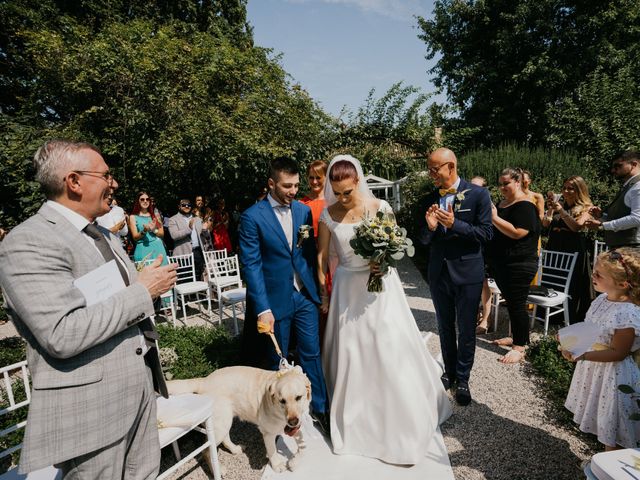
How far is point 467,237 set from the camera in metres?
3.59

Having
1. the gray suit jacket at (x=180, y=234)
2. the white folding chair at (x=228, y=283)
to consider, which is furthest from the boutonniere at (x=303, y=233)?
the gray suit jacket at (x=180, y=234)

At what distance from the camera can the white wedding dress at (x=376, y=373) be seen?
120 inches

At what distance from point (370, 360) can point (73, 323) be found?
234 cm

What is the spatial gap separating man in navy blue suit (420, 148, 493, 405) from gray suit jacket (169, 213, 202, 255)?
20.3 feet

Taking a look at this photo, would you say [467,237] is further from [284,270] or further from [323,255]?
[284,270]

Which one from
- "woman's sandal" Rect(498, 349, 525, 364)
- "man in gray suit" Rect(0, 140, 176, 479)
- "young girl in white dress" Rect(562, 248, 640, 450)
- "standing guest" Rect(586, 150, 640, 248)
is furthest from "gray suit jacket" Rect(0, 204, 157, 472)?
"standing guest" Rect(586, 150, 640, 248)

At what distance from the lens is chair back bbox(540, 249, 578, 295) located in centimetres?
552

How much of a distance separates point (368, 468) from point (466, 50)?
786 inches

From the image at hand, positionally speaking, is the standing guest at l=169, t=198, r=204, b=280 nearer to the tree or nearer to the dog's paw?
the dog's paw

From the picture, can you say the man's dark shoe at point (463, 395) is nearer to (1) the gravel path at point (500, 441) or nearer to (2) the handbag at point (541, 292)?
(1) the gravel path at point (500, 441)

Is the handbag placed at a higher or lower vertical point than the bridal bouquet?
lower

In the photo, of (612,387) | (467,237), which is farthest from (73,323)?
(612,387)

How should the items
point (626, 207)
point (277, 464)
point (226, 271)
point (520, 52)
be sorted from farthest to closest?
point (520, 52) < point (226, 271) < point (626, 207) < point (277, 464)

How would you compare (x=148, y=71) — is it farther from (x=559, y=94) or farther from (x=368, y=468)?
(x=559, y=94)
